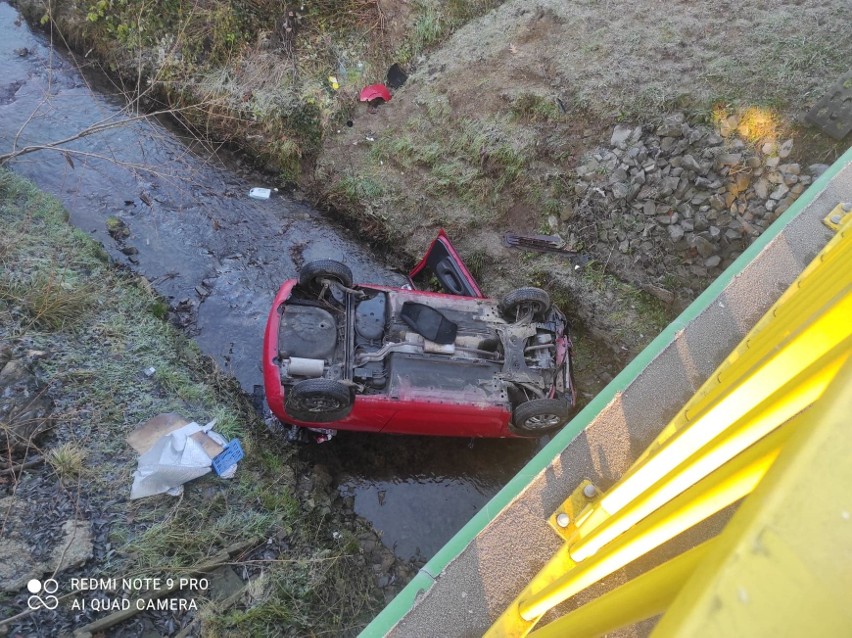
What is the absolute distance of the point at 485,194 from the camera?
6.81 meters

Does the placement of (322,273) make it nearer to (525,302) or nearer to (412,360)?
(412,360)

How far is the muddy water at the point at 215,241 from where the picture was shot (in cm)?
559

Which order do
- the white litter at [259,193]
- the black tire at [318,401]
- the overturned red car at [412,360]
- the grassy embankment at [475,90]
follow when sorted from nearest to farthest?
the black tire at [318,401], the overturned red car at [412,360], the grassy embankment at [475,90], the white litter at [259,193]

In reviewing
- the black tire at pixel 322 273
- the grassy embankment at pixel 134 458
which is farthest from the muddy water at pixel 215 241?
the black tire at pixel 322 273

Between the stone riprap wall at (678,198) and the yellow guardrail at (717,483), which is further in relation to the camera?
Answer: the stone riprap wall at (678,198)

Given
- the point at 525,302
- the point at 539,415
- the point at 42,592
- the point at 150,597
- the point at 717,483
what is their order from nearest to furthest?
1. the point at 717,483
2. the point at 42,592
3. the point at 150,597
4. the point at 539,415
5. the point at 525,302

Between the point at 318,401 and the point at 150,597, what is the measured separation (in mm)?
1823

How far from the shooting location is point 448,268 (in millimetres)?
6176

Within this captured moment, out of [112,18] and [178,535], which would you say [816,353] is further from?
[112,18]

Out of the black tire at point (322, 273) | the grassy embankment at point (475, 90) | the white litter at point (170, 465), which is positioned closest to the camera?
the white litter at point (170, 465)

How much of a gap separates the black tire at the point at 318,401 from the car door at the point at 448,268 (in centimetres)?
189

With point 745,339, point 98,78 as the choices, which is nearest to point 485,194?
point 745,339

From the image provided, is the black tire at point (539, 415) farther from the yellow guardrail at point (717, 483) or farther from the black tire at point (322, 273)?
the yellow guardrail at point (717, 483)

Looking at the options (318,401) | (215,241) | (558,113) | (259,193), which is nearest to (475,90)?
(558,113)
